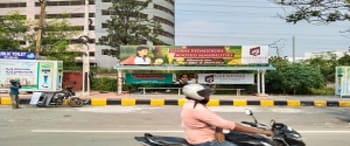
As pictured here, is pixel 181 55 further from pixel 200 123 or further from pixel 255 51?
pixel 200 123

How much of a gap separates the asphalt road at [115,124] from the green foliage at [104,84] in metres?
15.7

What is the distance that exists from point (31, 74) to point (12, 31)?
18353mm

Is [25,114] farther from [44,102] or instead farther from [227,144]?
[227,144]

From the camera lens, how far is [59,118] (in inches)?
781

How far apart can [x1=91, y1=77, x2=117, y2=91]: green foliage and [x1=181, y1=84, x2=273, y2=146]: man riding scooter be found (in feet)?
109

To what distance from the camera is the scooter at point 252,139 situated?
670 cm

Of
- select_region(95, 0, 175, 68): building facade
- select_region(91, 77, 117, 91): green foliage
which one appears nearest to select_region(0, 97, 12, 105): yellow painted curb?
select_region(91, 77, 117, 91): green foliage

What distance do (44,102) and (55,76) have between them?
334 inches

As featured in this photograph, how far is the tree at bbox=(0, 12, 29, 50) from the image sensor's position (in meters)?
48.7

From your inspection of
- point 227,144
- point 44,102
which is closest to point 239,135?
point 227,144

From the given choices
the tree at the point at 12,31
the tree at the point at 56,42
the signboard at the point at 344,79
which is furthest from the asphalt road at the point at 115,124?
the tree at the point at 12,31

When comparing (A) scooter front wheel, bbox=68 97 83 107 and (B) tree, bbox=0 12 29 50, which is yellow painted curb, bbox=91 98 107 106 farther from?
(B) tree, bbox=0 12 29 50

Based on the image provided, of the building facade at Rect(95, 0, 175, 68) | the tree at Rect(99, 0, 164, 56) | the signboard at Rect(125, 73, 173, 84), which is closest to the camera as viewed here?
the signboard at Rect(125, 73, 173, 84)

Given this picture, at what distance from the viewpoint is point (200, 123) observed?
20.9ft
